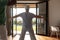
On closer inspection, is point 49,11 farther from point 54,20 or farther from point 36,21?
point 36,21

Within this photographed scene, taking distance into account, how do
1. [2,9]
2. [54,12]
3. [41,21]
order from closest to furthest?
[2,9] → [54,12] → [41,21]

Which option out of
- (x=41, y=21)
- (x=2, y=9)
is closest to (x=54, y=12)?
(x=41, y=21)

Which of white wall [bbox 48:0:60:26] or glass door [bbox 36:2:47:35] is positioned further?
glass door [bbox 36:2:47:35]

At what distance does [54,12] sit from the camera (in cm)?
786

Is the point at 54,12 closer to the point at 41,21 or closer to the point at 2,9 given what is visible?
the point at 41,21

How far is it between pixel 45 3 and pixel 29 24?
4.00 m

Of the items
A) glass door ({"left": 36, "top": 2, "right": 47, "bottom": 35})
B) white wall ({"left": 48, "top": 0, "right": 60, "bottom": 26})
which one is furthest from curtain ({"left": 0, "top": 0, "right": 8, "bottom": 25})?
white wall ({"left": 48, "top": 0, "right": 60, "bottom": 26})

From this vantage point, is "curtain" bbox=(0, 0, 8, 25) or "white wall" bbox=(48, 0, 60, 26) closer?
"curtain" bbox=(0, 0, 8, 25)

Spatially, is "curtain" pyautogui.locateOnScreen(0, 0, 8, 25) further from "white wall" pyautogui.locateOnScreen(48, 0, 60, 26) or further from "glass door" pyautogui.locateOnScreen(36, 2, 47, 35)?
"white wall" pyautogui.locateOnScreen(48, 0, 60, 26)

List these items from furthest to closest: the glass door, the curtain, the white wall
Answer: the glass door, the white wall, the curtain

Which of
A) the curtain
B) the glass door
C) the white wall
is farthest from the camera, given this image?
the glass door

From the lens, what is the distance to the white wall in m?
7.80

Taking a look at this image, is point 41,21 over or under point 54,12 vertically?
under

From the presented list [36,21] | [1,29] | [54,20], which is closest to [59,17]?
[54,20]
